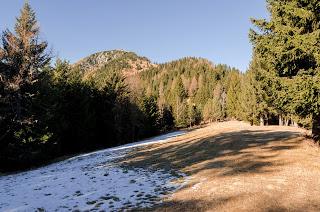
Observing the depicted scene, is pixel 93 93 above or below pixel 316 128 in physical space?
above

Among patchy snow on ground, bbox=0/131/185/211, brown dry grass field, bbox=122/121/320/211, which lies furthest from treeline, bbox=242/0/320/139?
patchy snow on ground, bbox=0/131/185/211

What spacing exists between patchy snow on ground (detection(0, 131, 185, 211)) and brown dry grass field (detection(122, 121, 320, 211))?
3.97 feet

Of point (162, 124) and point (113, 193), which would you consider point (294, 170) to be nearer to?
point (113, 193)

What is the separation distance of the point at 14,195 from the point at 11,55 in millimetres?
17844

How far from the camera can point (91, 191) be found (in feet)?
50.5

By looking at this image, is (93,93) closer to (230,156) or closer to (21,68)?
(21,68)

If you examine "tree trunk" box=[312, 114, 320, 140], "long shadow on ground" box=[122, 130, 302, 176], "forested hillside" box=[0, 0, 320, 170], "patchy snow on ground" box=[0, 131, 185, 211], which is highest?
"forested hillside" box=[0, 0, 320, 170]

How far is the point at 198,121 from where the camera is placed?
126438 mm

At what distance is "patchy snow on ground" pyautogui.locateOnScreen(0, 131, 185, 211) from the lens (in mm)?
13070

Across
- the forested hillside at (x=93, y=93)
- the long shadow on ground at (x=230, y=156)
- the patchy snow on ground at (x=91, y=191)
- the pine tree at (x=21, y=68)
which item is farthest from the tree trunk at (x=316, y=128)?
the pine tree at (x=21, y=68)

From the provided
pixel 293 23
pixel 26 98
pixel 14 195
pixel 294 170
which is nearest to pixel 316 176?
pixel 294 170

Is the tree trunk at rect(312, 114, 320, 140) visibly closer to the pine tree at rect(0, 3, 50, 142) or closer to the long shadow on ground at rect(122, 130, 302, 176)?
the long shadow on ground at rect(122, 130, 302, 176)

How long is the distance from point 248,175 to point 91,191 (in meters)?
7.79

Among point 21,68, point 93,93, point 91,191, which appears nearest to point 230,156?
point 91,191
